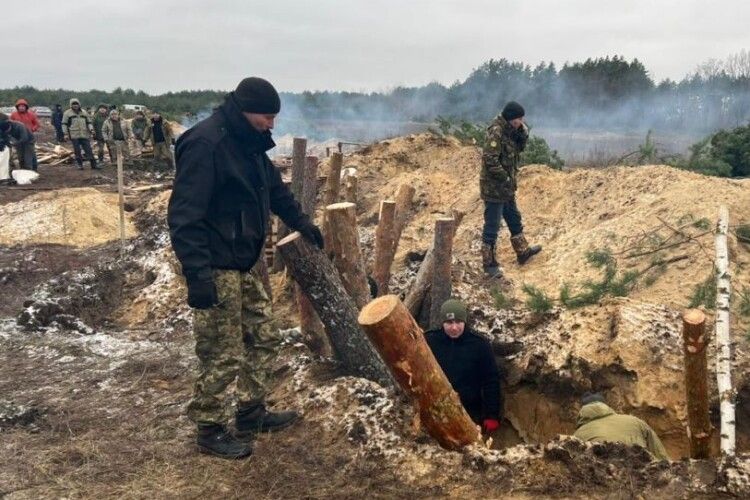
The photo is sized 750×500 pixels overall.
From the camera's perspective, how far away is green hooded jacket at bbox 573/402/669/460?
3.72 m

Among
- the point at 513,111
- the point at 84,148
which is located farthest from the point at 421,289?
the point at 84,148

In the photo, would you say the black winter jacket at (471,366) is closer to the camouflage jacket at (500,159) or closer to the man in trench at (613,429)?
the man in trench at (613,429)

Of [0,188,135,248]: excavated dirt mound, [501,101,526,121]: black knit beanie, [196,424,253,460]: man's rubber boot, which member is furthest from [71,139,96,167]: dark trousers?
[196,424,253,460]: man's rubber boot

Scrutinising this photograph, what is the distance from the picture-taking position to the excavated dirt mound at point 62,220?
10.8 m

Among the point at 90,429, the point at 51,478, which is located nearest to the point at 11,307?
the point at 90,429

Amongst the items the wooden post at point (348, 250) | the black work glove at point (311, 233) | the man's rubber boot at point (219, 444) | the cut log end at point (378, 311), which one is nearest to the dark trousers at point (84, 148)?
the wooden post at point (348, 250)

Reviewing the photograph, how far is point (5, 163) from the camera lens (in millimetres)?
15258

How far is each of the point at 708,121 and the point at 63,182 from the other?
2170 cm

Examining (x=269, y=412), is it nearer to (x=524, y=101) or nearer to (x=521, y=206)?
(x=521, y=206)

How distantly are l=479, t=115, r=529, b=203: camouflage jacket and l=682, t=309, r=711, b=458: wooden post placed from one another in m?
3.32

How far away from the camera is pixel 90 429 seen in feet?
14.5

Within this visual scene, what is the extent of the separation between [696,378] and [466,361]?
173 cm

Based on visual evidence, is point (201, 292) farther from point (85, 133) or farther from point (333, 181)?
point (85, 133)

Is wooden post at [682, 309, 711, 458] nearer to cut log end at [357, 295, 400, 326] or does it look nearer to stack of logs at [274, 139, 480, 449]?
stack of logs at [274, 139, 480, 449]
